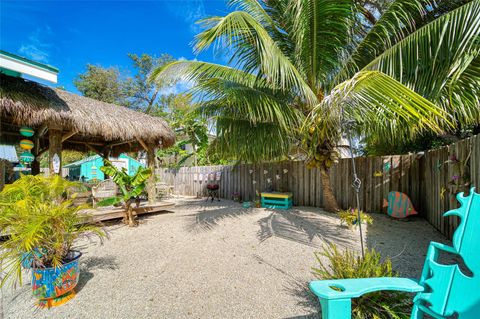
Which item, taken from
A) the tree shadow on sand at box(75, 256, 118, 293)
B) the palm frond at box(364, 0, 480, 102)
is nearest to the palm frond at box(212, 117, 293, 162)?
the palm frond at box(364, 0, 480, 102)

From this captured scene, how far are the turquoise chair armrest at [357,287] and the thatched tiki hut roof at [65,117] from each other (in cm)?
607

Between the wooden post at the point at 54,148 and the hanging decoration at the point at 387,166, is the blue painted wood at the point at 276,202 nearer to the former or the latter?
the hanging decoration at the point at 387,166

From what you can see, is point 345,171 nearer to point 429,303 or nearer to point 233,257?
point 233,257

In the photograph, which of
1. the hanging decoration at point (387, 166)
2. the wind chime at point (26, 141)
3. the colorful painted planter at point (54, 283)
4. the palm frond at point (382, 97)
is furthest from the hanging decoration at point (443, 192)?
the wind chime at point (26, 141)

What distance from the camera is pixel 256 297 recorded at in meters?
2.29

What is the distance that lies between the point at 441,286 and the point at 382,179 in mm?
5031

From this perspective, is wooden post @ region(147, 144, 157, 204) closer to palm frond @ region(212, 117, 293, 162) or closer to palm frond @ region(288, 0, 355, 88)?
palm frond @ region(212, 117, 293, 162)

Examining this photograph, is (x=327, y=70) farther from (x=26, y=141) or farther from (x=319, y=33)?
(x=26, y=141)

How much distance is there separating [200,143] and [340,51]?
35.5 ft

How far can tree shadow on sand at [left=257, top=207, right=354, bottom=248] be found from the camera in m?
3.91

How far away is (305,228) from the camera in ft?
15.2

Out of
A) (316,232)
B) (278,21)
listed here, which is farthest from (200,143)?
(316,232)

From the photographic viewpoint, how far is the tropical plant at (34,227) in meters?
1.88

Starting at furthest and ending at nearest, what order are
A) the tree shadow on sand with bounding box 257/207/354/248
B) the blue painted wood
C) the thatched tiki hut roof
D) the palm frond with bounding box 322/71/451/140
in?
the blue painted wood
the thatched tiki hut roof
the tree shadow on sand with bounding box 257/207/354/248
the palm frond with bounding box 322/71/451/140
